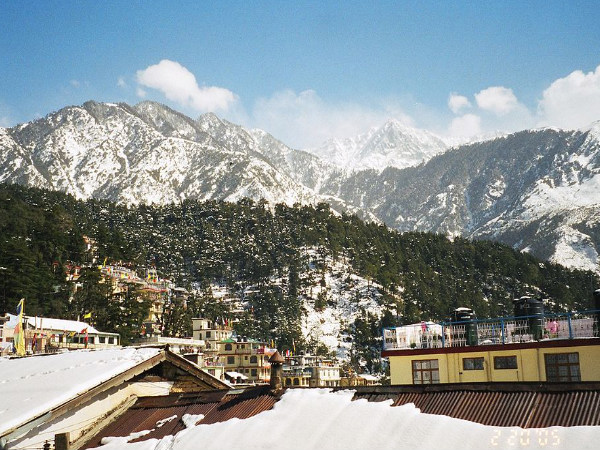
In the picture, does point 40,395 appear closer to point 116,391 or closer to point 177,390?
point 116,391

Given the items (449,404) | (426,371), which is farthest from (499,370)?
(449,404)

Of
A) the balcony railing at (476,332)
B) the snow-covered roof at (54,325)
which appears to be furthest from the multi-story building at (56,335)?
the balcony railing at (476,332)

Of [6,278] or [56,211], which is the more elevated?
[56,211]

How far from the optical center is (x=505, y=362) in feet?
84.1

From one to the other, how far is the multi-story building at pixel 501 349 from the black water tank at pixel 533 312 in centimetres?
4

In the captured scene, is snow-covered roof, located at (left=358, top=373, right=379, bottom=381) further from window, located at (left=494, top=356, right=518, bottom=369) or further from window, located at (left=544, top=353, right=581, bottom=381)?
window, located at (left=544, top=353, right=581, bottom=381)

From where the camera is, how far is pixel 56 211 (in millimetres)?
154500

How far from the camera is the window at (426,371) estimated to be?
2758 cm

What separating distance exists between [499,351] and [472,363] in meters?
1.40

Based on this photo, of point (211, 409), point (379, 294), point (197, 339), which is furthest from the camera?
point (379, 294)

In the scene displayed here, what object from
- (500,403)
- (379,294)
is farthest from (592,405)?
(379,294)

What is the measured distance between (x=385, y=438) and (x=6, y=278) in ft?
327

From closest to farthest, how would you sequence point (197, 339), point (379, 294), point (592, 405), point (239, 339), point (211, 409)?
point (592, 405)
point (211, 409)
point (197, 339)
point (239, 339)
point (379, 294)

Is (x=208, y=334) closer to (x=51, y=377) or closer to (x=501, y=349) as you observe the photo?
(x=501, y=349)
